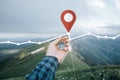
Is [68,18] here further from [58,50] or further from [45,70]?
[45,70]

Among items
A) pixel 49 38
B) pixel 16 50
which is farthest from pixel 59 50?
pixel 16 50

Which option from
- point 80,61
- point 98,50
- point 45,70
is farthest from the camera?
point 98,50

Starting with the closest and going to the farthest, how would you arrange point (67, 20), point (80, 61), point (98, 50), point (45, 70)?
point (45, 70), point (67, 20), point (80, 61), point (98, 50)

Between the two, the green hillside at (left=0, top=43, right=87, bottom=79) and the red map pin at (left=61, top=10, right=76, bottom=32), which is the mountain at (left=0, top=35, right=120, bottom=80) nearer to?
the green hillside at (left=0, top=43, right=87, bottom=79)

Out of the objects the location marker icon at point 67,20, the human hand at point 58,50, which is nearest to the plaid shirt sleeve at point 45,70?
the human hand at point 58,50

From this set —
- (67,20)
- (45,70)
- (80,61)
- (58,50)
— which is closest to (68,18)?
(67,20)

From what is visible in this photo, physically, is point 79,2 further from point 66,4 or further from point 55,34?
point 55,34

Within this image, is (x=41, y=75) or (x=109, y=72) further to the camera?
(x=109, y=72)

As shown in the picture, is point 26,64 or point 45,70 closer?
point 45,70

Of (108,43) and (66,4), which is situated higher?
(66,4)
